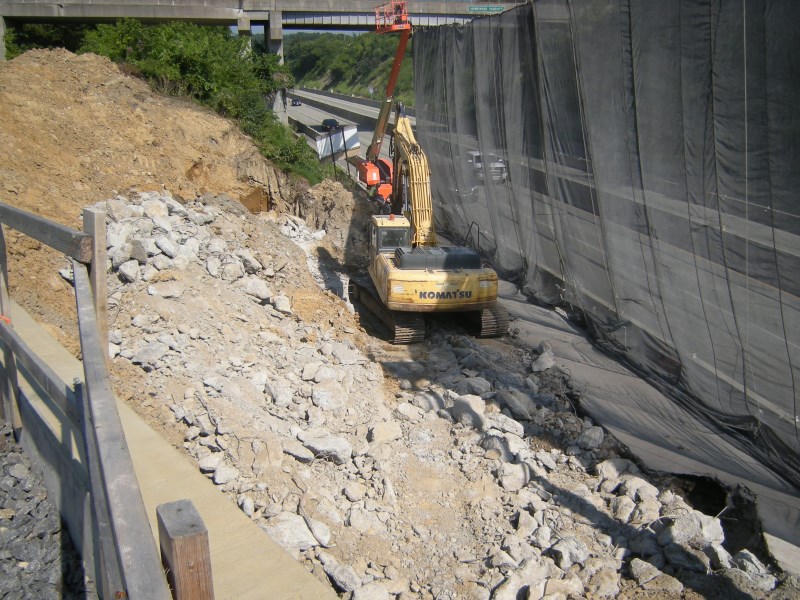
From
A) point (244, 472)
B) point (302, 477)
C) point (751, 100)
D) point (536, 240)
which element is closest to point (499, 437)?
point (302, 477)

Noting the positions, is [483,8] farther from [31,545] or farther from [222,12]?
[31,545]

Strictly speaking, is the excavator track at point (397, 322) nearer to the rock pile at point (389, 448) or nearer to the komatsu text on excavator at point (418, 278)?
the komatsu text on excavator at point (418, 278)

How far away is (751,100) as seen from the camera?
29.9 ft

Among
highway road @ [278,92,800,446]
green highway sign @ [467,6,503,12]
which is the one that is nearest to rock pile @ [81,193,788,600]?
highway road @ [278,92,800,446]

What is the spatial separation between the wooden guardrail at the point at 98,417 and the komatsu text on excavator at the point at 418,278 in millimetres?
7804

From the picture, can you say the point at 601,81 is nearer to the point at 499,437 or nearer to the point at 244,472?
the point at 499,437

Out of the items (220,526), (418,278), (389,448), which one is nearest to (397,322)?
(418,278)

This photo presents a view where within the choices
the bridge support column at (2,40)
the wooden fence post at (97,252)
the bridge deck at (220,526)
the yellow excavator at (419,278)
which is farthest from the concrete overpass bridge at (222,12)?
the wooden fence post at (97,252)

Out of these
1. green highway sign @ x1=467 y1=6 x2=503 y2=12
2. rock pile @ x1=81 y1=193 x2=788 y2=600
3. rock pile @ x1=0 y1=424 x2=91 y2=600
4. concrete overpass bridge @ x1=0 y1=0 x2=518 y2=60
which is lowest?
rock pile @ x1=81 y1=193 x2=788 y2=600

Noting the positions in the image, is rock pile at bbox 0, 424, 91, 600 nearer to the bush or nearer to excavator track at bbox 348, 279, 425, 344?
excavator track at bbox 348, 279, 425, 344

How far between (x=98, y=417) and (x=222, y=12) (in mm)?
28842

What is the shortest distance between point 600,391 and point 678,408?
115 centimetres

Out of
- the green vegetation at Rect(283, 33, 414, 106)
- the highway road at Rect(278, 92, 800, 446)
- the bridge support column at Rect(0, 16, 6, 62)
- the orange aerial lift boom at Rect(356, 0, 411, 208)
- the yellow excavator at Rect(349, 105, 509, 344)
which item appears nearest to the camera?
the highway road at Rect(278, 92, 800, 446)

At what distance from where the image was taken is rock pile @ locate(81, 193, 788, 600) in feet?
22.9
